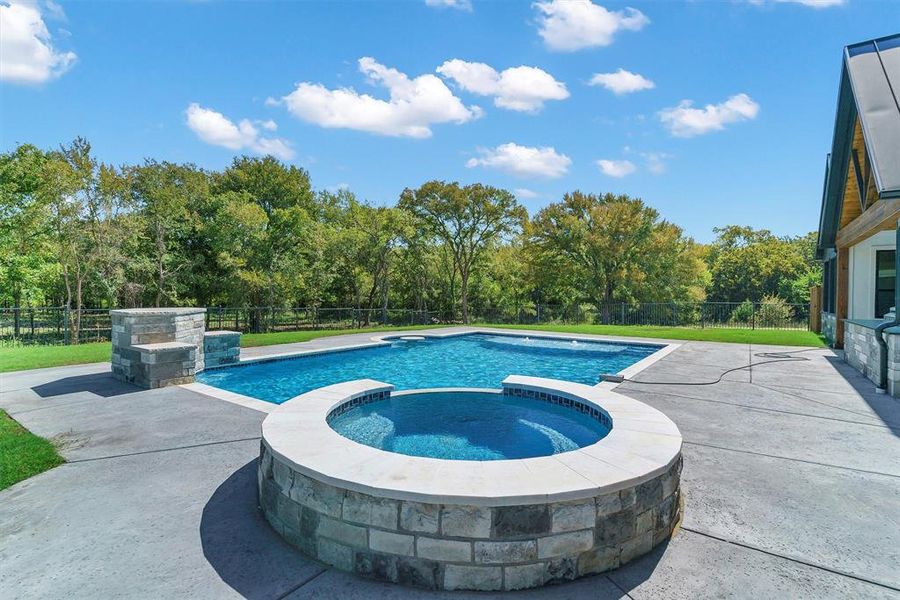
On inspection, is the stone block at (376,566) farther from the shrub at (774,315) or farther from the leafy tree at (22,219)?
the shrub at (774,315)

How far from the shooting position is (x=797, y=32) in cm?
1038

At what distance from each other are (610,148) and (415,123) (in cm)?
937

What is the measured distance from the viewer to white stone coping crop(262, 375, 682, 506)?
92.3 inches

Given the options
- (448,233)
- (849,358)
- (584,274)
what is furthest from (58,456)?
(584,274)

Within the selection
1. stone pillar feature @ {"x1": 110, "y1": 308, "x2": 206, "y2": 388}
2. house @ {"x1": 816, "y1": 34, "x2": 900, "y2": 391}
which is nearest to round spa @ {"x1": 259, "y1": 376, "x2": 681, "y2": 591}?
stone pillar feature @ {"x1": 110, "y1": 308, "x2": 206, "y2": 388}

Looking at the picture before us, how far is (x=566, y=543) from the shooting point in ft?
7.66

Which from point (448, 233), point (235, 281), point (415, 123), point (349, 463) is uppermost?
point (415, 123)

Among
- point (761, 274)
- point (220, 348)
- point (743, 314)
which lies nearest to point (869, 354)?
point (220, 348)

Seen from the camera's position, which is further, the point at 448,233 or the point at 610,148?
the point at 448,233

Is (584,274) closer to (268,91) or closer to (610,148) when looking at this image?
(610,148)

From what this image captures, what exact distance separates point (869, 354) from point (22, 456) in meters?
11.8

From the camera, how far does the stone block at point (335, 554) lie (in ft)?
7.97

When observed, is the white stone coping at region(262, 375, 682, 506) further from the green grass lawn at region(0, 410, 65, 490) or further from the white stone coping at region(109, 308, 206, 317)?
the white stone coping at region(109, 308, 206, 317)

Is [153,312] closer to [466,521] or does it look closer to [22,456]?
[22,456]
